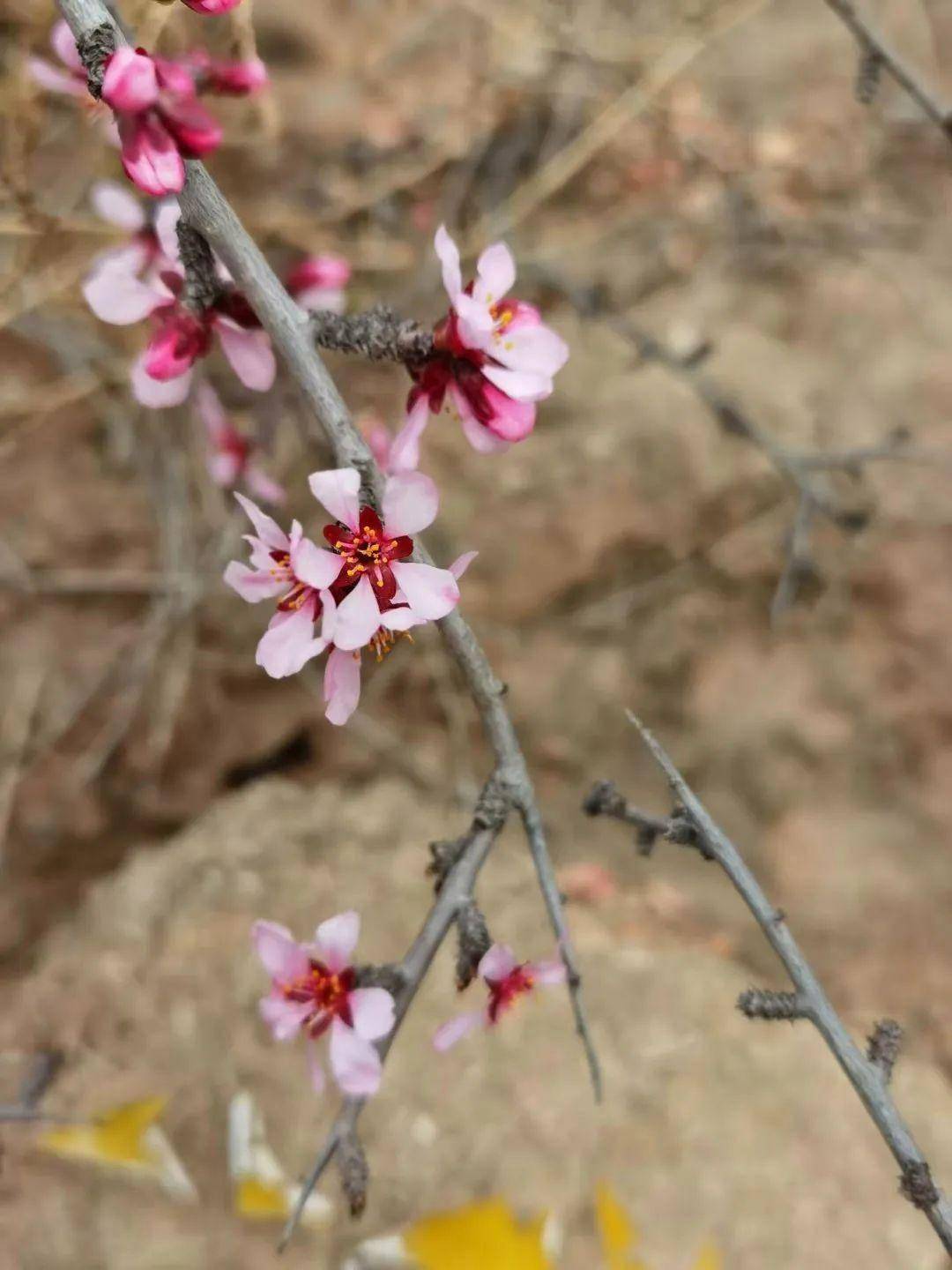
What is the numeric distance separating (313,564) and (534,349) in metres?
0.24

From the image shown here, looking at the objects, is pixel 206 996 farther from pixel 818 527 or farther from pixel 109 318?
pixel 818 527

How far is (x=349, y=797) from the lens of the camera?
149 centimetres

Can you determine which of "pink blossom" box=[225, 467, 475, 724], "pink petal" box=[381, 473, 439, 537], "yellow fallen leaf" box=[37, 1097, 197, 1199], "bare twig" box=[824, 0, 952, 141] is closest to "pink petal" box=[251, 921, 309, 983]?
"pink blossom" box=[225, 467, 475, 724]

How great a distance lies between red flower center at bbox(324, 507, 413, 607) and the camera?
2.11 feet

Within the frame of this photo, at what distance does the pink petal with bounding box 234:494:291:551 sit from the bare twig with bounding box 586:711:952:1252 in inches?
9.7

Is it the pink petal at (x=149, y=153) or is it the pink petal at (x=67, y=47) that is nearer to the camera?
the pink petal at (x=149, y=153)

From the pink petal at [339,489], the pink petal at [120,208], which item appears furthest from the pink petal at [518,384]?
the pink petal at [120,208]

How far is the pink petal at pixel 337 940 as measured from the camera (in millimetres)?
759

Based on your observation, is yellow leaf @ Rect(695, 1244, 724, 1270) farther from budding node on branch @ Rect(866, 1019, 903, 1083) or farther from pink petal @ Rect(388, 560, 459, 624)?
pink petal @ Rect(388, 560, 459, 624)

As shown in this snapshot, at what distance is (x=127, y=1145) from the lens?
1.07m

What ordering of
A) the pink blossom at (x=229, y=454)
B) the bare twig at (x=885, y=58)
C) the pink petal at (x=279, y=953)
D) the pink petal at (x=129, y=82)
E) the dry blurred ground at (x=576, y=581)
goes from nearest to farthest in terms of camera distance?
the pink petal at (x=129, y=82)
the pink petal at (x=279, y=953)
the bare twig at (x=885, y=58)
the dry blurred ground at (x=576, y=581)
the pink blossom at (x=229, y=454)

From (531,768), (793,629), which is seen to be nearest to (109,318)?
(531,768)

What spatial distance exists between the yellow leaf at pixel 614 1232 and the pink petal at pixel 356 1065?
477mm

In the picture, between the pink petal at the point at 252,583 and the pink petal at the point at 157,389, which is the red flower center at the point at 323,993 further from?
the pink petal at the point at 157,389
